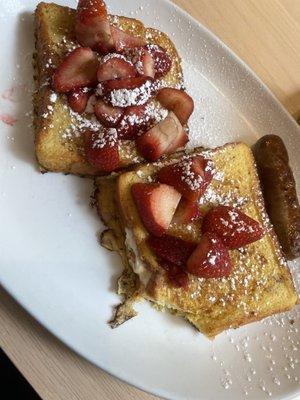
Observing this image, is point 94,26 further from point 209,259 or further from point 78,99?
point 209,259

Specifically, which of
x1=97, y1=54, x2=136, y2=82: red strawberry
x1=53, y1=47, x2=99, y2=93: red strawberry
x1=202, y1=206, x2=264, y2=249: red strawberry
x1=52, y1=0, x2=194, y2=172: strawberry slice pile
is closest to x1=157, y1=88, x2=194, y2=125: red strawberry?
x1=52, y1=0, x2=194, y2=172: strawberry slice pile

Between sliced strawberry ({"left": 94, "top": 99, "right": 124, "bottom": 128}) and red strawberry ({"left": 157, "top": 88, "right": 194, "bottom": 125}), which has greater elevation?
red strawberry ({"left": 157, "top": 88, "right": 194, "bottom": 125})

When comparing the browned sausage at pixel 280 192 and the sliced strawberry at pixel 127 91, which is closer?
the sliced strawberry at pixel 127 91

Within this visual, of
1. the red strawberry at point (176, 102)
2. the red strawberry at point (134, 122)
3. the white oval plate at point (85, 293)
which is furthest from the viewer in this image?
the red strawberry at point (176, 102)

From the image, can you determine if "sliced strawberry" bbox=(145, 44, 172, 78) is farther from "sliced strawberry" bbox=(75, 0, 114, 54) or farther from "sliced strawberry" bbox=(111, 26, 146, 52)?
"sliced strawberry" bbox=(75, 0, 114, 54)

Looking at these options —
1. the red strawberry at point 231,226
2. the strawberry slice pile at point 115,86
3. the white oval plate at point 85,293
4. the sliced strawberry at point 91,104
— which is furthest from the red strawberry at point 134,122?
the red strawberry at point 231,226

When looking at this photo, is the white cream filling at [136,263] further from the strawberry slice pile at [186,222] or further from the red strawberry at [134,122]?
the red strawberry at [134,122]

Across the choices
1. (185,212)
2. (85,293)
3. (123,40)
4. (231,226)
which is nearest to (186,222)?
(185,212)
